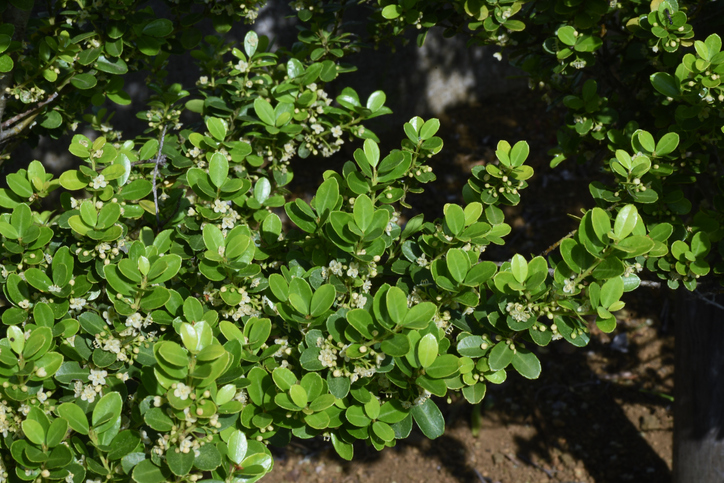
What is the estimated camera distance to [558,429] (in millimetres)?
3422

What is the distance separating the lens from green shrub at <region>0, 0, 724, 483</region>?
4.24 ft

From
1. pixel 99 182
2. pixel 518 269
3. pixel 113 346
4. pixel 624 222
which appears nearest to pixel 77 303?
pixel 113 346

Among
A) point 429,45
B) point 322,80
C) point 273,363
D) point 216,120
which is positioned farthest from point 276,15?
point 273,363

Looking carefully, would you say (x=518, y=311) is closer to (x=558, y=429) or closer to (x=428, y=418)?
(x=428, y=418)

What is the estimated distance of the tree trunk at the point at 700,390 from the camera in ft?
8.30

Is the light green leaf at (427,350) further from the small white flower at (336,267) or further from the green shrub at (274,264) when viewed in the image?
the small white flower at (336,267)

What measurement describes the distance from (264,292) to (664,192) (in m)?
1.22

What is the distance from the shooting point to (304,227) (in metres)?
1.54

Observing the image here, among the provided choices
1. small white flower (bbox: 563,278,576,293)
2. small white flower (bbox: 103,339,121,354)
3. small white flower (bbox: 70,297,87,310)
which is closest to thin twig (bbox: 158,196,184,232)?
→ small white flower (bbox: 70,297,87,310)

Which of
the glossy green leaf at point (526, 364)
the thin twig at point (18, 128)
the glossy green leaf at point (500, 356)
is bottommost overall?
the glossy green leaf at point (526, 364)

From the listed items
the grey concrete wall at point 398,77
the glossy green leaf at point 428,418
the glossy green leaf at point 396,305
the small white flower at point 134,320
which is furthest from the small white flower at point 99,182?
the grey concrete wall at point 398,77

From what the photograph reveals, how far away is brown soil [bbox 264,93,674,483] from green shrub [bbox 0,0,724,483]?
146 cm

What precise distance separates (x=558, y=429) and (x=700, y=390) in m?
1.01

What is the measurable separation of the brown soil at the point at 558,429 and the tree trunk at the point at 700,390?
0.25 m
